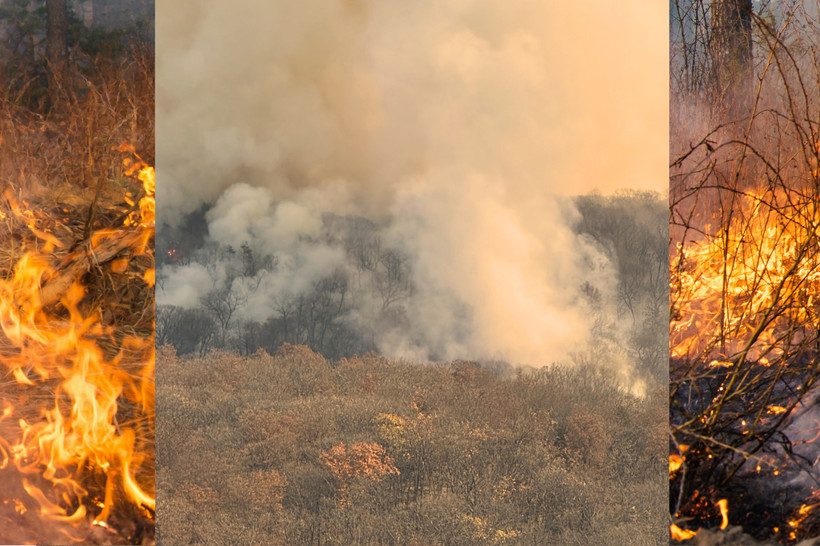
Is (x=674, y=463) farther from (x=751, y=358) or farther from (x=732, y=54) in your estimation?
(x=732, y=54)

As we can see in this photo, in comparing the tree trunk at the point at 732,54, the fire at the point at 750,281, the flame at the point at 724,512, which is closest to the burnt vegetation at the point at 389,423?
the fire at the point at 750,281

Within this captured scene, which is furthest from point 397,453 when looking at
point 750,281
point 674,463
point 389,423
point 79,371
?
point 750,281

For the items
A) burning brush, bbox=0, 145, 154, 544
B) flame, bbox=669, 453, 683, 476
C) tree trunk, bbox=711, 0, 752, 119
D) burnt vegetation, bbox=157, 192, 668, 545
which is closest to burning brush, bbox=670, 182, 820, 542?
flame, bbox=669, 453, 683, 476

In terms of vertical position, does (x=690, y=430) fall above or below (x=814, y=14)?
below

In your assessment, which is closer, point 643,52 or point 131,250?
point 643,52

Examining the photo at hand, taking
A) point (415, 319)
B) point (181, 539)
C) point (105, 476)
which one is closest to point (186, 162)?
point (415, 319)

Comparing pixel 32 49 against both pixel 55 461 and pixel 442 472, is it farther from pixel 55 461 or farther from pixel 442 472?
pixel 442 472

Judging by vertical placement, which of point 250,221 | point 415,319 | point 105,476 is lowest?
point 105,476

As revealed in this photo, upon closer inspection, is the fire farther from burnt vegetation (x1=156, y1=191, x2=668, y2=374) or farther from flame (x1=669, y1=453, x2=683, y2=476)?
flame (x1=669, y1=453, x2=683, y2=476)
